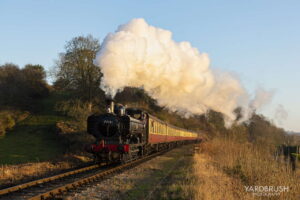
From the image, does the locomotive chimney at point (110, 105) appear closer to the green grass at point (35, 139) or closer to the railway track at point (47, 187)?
the railway track at point (47, 187)

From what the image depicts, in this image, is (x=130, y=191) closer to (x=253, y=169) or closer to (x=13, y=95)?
(x=253, y=169)

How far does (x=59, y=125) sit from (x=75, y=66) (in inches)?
316

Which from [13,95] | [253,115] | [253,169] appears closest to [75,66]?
[13,95]

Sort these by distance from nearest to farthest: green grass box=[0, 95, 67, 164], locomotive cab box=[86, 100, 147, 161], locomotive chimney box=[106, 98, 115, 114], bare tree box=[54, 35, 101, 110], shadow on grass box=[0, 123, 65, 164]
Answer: locomotive cab box=[86, 100, 147, 161], locomotive chimney box=[106, 98, 115, 114], green grass box=[0, 95, 67, 164], shadow on grass box=[0, 123, 65, 164], bare tree box=[54, 35, 101, 110]

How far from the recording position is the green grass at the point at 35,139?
3172 centimetres

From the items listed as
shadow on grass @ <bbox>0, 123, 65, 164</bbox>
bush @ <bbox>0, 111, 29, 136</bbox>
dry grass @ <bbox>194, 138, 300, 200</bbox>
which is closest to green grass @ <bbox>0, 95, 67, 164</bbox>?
shadow on grass @ <bbox>0, 123, 65, 164</bbox>

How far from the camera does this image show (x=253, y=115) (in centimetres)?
3325

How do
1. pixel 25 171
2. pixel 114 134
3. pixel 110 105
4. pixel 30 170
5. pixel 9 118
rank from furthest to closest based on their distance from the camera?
pixel 9 118 < pixel 110 105 < pixel 114 134 < pixel 30 170 < pixel 25 171

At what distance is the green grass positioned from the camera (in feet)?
104

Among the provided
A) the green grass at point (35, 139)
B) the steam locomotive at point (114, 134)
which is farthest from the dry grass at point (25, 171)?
the green grass at point (35, 139)

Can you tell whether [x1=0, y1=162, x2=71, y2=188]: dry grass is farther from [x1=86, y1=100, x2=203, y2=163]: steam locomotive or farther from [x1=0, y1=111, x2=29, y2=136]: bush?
[x1=0, y1=111, x2=29, y2=136]: bush

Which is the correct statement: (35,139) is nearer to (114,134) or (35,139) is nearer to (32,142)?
(32,142)

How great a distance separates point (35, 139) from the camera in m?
40.2

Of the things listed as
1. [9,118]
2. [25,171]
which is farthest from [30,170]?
[9,118]
